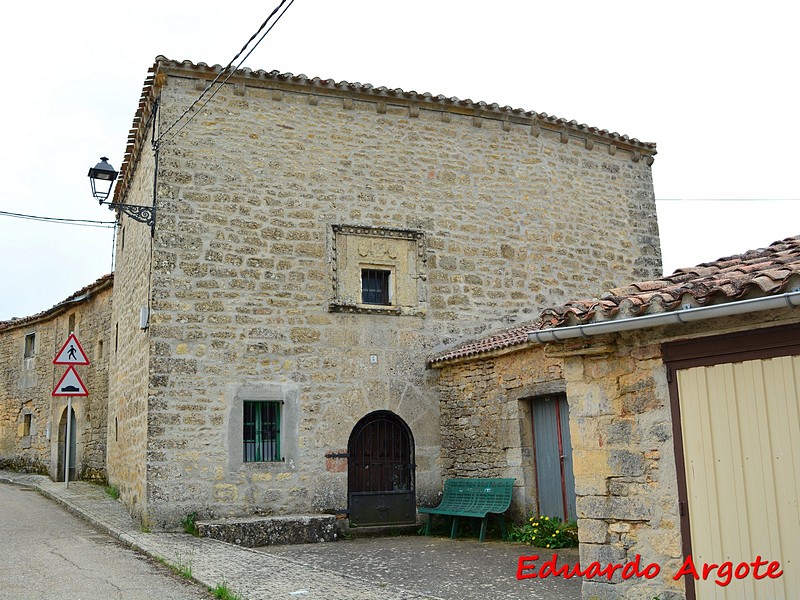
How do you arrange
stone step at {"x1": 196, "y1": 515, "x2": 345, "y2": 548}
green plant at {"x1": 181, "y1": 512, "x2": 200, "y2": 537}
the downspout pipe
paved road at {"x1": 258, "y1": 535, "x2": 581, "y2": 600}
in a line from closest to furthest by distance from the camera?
the downspout pipe
paved road at {"x1": 258, "y1": 535, "x2": 581, "y2": 600}
stone step at {"x1": 196, "y1": 515, "x2": 345, "y2": 548}
green plant at {"x1": 181, "y1": 512, "x2": 200, "y2": 537}

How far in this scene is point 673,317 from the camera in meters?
4.70

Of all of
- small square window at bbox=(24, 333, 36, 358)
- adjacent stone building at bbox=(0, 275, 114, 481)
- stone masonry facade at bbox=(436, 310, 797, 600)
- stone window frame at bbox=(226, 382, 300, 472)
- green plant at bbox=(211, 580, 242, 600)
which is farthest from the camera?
small square window at bbox=(24, 333, 36, 358)

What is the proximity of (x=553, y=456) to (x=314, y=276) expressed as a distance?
3831mm

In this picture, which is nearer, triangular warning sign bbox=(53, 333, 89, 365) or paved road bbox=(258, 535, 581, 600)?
paved road bbox=(258, 535, 581, 600)

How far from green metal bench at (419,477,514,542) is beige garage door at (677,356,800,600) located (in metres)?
4.52

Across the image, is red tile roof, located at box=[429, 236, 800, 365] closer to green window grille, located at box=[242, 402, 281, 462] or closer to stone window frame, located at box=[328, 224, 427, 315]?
stone window frame, located at box=[328, 224, 427, 315]

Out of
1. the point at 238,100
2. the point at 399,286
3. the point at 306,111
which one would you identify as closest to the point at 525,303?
the point at 399,286

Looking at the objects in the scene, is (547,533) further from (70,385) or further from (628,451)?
(70,385)

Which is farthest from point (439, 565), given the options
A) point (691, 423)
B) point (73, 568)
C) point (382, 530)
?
point (691, 423)

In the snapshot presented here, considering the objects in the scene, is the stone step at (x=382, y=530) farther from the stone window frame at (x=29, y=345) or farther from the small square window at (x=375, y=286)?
the stone window frame at (x=29, y=345)

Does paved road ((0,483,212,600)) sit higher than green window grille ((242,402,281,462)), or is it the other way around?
green window grille ((242,402,281,462))

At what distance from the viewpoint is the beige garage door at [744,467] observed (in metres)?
4.45

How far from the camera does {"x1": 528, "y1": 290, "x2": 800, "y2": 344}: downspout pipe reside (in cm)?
426

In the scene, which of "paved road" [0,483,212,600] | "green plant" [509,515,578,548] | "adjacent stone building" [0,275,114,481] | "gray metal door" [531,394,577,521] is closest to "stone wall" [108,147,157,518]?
"paved road" [0,483,212,600]
